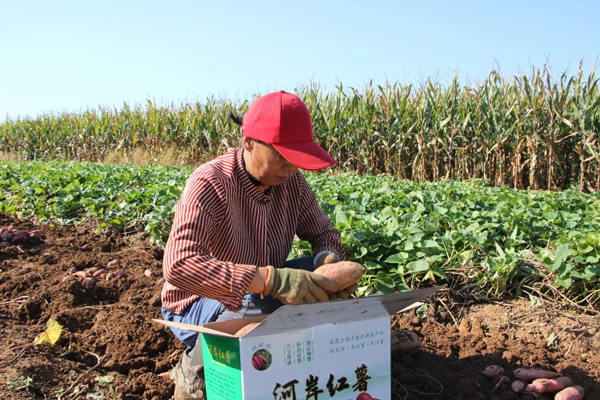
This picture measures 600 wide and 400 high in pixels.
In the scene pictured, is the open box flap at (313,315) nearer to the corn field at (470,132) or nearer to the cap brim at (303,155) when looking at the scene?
the cap brim at (303,155)

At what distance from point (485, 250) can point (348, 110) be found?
9363mm

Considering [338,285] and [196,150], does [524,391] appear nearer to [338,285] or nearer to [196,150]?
[338,285]

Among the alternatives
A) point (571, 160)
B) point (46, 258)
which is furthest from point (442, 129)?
point (46, 258)

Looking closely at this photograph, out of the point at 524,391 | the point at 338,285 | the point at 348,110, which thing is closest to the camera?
the point at 338,285

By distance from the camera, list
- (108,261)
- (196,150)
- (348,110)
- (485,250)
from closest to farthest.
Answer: (485,250)
(108,261)
(348,110)
(196,150)

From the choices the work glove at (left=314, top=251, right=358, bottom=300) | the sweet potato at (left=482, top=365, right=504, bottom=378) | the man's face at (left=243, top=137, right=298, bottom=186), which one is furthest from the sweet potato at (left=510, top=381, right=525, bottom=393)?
the man's face at (left=243, top=137, right=298, bottom=186)

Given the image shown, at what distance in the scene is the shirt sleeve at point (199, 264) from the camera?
1.70 metres

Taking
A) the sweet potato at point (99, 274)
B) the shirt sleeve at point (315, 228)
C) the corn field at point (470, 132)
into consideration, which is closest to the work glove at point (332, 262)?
the shirt sleeve at point (315, 228)

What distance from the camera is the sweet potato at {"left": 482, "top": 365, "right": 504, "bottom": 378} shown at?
215cm

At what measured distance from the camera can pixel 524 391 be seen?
2031mm

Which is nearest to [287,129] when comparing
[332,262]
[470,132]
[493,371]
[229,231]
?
[229,231]

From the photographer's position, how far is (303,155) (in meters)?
1.80

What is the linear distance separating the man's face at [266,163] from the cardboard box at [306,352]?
1.79 ft

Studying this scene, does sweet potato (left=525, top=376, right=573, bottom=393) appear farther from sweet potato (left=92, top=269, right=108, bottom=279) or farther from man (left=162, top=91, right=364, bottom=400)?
sweet potato (left=92, top=269, right=108, bottom=279)
